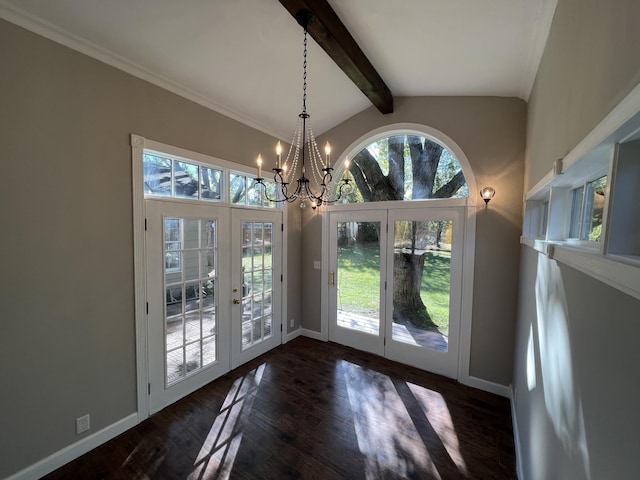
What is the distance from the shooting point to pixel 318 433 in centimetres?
216

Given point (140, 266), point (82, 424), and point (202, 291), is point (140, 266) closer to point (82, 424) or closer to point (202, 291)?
point (202, 291)

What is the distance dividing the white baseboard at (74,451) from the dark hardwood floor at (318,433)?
44 mm

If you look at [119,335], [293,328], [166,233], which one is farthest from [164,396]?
[293,328]

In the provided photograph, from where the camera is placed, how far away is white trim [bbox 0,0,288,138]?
1.60 metres

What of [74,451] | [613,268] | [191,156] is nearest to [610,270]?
[613,268]

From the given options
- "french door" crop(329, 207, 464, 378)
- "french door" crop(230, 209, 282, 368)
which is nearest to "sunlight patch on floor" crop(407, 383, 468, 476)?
"french door" crop(329, 207, 464, 378)

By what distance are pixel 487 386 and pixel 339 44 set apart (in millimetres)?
3582

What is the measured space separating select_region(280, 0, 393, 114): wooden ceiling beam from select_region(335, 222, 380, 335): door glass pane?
159 centimetres

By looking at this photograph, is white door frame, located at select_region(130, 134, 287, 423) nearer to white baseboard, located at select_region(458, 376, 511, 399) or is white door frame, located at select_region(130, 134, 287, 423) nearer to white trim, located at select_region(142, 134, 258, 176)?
white trim, located at select_region(142, 134, 258, 176)

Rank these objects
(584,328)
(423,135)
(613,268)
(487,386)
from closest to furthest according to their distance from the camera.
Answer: (613,268), (584,328), (487,386), (423,135)

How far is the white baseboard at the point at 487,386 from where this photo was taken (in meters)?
2.68

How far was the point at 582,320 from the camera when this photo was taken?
0.83 metres

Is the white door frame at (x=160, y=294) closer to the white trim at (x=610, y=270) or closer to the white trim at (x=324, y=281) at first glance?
the white trim at (x=324, y=281)

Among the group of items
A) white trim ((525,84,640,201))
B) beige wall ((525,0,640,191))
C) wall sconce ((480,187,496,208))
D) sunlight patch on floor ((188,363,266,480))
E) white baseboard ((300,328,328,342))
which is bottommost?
sunlight patch on floor ((188,363,266,480))
